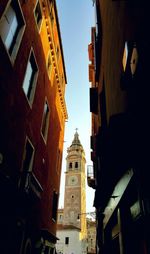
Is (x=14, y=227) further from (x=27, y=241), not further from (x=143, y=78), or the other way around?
(x=143, y=78)

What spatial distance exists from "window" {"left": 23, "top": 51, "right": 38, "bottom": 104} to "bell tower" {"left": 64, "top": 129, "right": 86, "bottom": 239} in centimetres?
4393

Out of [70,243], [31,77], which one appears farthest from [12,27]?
[70,243]

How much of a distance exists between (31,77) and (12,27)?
2406 mm

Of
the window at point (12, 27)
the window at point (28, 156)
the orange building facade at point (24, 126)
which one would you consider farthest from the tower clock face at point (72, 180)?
the window at point (12, 27)

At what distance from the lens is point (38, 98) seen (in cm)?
955

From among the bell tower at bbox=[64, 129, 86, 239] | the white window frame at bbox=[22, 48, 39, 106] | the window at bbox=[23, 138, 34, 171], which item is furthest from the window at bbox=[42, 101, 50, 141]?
the bell tower at bbox=[64, 129, 86, 239]

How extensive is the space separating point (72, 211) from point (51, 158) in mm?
44578

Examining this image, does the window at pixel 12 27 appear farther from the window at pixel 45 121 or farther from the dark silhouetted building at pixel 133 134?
the window at pixel 45 121

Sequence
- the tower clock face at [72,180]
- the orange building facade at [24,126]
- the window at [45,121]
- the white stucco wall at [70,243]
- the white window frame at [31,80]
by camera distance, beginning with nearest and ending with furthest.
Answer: the orange building facade at [24,126]
the white window frame at [31,80]
the window at [45,121]
the white stucco wall at [70,243]
the tower clock face at [72,180]

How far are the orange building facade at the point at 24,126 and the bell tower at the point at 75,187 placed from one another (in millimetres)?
41456

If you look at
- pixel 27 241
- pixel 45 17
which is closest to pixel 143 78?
pixel 27 241

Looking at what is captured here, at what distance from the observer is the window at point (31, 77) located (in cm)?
848

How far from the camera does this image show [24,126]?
7605 mm

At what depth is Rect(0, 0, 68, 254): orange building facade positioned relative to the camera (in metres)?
5.92
